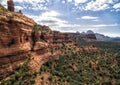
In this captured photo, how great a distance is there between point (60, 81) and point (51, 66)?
439 inches

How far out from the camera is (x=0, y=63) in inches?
1763

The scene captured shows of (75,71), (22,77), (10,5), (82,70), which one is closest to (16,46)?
(22,77)

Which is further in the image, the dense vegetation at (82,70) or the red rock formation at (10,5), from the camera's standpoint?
the red rock formation at (10,5)

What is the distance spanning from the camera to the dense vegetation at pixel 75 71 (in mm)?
51209

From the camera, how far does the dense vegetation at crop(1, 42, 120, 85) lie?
5121 centimetres

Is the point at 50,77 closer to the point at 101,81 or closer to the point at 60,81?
the point at 60,81

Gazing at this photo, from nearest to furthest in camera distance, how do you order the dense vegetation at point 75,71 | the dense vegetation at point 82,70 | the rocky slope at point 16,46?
the rocky slope at point 16,46, the dense vegetation at point 75,71, the dense vegetation at point 82,70

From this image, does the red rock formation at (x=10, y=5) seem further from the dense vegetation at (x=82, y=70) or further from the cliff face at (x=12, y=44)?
the dense vegetation at (x=82, y=70)

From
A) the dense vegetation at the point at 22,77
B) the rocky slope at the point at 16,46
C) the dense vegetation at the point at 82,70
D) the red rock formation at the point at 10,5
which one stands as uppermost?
the red rock formation at the point at 10,5

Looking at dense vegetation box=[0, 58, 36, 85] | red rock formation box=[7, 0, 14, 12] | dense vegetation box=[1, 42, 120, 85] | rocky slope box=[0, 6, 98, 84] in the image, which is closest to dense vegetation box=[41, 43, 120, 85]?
dense vegetation box=[1, 42, 120, 85]

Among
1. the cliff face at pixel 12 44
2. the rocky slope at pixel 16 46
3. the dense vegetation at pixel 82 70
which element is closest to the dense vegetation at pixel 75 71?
the dense vegetation at pixel 82 70

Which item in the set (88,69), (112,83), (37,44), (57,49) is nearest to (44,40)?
(37,44)

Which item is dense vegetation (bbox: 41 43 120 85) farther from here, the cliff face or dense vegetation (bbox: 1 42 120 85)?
the cliff face

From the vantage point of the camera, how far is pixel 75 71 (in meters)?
78.2
